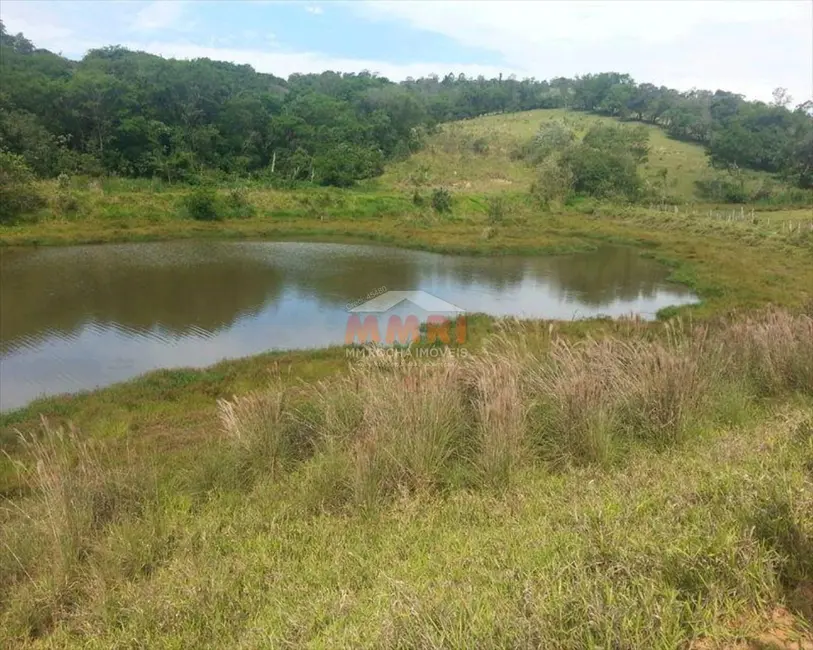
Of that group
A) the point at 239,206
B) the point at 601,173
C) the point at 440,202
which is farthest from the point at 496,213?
the point at 601,173

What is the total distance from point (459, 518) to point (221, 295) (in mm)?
13921

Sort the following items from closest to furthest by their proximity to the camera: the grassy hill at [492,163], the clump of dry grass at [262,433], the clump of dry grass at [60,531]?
the clump of dry grass at [60,531] < the clump of dry grass at [262,433] < the grassy hill at [492,163]

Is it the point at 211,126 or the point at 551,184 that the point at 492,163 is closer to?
the point at 551,184

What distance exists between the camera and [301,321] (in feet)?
46.4

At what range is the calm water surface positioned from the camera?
11.3 m

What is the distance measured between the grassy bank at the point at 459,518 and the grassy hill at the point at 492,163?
37572 millimetres

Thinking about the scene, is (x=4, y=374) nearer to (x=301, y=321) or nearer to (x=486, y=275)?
(x=301, y=321)

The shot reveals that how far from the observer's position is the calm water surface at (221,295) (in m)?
11.3

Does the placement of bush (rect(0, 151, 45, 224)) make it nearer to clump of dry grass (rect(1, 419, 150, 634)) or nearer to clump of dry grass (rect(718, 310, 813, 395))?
clump of dry grass (rect(1, 419, 150, 634))

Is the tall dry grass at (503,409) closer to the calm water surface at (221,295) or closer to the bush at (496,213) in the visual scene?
the calm water surface at (221,295)

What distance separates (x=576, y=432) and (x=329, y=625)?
9.30ft

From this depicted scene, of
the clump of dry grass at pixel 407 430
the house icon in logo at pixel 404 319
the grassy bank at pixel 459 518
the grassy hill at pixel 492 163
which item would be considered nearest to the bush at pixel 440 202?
the grassy hill at pixel 492 163

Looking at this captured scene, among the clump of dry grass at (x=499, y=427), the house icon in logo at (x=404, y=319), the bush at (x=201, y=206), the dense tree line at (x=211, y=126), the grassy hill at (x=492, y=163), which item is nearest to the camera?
the clump of dry grass at (x=499, y=427)

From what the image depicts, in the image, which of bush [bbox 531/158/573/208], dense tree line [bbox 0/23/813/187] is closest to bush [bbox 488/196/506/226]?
bush [bbox 531/158/573/208]
